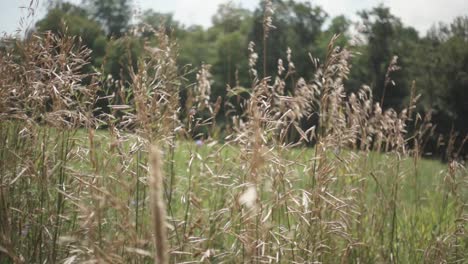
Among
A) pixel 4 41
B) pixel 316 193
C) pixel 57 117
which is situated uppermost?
pixel 4 41

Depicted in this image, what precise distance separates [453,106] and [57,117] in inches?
693

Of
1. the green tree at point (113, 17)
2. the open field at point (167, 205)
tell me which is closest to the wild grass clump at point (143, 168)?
the open field at point (167, 205)

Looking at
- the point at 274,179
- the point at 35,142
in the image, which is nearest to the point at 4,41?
the point at 35,142

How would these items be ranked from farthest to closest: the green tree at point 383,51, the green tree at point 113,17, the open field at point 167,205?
the green tree at point 383,51 < the green tree at point 113,17 < the open field at point 167,205

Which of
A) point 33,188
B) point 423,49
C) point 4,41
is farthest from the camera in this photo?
point 423,49

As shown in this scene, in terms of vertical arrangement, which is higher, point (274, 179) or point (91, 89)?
point (91, 89)

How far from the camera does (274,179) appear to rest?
1.87m

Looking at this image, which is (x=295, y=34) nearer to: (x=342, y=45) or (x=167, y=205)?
(x=342, y=45)

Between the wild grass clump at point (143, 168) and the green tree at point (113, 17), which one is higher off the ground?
the green tree at point (113, 17)

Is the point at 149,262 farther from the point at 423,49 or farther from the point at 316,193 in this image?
the point at 423,49

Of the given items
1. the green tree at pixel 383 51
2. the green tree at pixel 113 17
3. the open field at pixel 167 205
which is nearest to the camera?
the open field at pixel 167 205

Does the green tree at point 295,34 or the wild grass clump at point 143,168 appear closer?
the wild grass clump at point 143,168

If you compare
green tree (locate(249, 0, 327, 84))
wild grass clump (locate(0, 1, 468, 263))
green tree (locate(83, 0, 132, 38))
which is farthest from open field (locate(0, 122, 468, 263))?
green tree (locate(249, 0, 327, 84))

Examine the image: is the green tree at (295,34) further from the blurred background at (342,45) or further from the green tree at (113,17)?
the green tree at (113,17)
